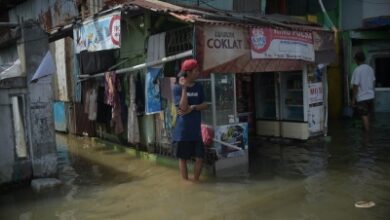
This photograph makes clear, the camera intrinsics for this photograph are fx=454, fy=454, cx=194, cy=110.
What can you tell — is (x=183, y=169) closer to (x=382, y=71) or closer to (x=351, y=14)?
(x=351, y=14)

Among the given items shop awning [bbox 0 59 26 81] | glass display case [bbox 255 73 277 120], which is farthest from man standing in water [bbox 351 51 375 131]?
shop awning [bbox 0 59 26 81]

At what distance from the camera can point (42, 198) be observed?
740cm

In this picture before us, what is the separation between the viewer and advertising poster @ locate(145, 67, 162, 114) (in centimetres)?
926

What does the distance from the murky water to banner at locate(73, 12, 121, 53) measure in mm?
2638

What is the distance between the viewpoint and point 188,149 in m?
7.55

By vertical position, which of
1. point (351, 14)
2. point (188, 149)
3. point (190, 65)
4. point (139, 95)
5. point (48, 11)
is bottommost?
point (188, 149)

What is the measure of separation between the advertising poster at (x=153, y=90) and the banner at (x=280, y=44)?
2.06 m

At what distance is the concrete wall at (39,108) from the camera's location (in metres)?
8.01

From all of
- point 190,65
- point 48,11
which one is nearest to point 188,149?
point 190,65

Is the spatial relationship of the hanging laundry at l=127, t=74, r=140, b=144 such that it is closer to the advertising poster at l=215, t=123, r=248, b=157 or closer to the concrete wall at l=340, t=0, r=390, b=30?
the advertising poster at l=215, t=123, r=248, b=157

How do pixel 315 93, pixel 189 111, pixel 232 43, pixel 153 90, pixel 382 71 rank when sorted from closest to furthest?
1. pixel 189 111
2. pixel 232 43
3. pixel 153 90
4. pixel 315 93
5. pixel 382 71

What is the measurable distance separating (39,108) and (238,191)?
12.6ft

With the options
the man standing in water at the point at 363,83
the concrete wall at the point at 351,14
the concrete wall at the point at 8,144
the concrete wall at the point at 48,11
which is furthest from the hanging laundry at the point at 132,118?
the concrete wall at the point at 351,14

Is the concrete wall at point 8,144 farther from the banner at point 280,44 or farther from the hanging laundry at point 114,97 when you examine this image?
the banner at point 280,44
